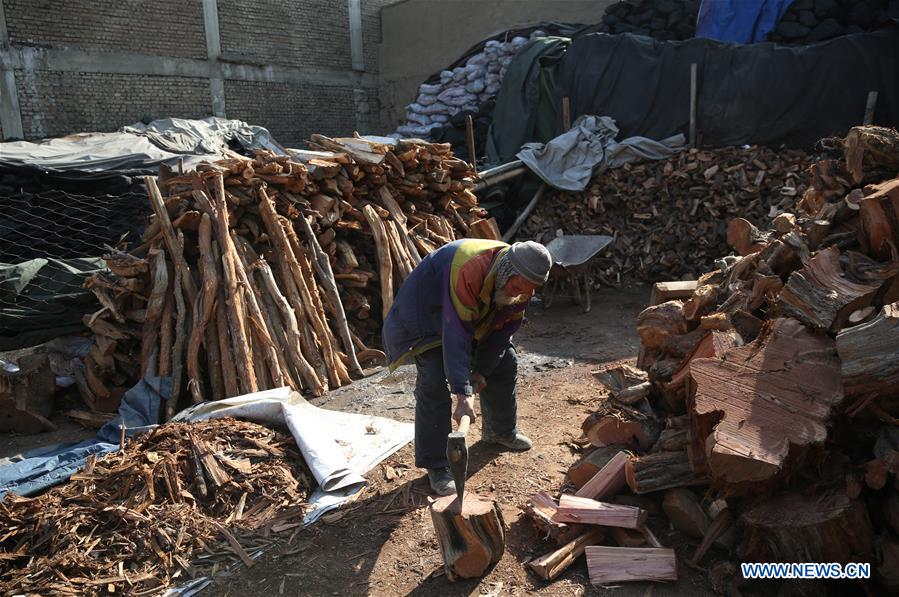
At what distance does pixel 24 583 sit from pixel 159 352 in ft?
8.85

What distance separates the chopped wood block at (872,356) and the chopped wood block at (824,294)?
0.28m

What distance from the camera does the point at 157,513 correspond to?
361cm

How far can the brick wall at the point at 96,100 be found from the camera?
12852 mm

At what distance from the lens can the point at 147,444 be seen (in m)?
4.15

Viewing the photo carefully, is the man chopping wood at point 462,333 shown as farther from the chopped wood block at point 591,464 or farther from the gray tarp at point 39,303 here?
the gray tarp at point 39,303

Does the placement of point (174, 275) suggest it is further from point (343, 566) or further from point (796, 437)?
point (796, 437)

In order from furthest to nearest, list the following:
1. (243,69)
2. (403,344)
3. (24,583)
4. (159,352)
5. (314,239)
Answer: (243,69), (314,239), (159,352), (403,344), (24,583)

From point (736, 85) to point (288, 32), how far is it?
11981 millimetres

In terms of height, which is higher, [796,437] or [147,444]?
[796,437]

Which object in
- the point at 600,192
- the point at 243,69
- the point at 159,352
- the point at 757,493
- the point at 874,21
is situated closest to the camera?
the point at 757,493

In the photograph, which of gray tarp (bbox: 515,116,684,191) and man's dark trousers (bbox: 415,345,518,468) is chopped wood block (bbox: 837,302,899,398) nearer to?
man's dark trousers (bbox: 415,345,518,468)

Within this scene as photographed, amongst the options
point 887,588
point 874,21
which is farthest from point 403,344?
point 874,21

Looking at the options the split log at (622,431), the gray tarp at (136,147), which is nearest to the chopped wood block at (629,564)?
the split log at (622,431)

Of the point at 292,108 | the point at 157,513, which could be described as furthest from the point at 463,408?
the point at 292,108
